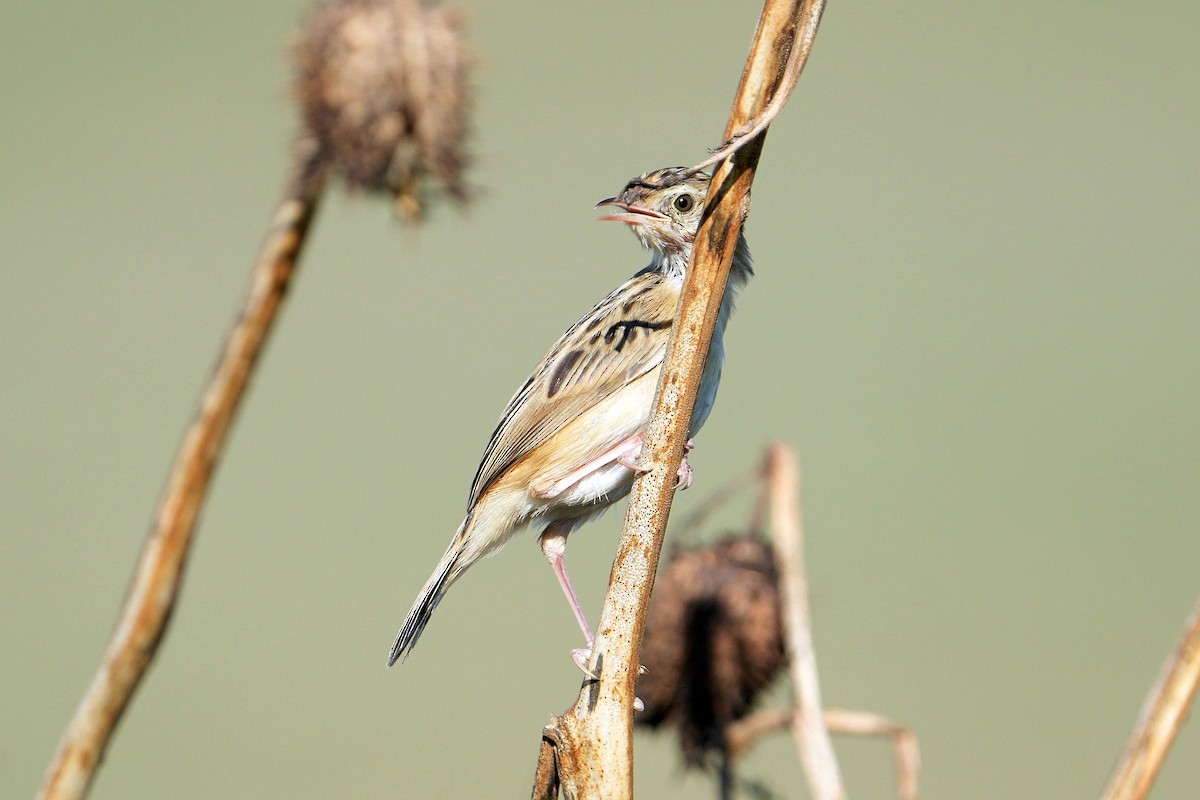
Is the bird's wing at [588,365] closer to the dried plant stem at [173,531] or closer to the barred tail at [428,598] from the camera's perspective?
the barred tail at [428,598]

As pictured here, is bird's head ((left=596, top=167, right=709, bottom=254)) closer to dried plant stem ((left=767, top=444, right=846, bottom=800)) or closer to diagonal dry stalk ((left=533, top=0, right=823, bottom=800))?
dried plant stem ((left=767, top=444, right=846, bottom=800))

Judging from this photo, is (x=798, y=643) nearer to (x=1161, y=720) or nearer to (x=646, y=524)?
(x=1161, y=720)

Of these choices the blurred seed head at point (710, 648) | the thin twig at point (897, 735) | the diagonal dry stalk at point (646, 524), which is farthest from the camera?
the blurred seed head at point (710, 648)

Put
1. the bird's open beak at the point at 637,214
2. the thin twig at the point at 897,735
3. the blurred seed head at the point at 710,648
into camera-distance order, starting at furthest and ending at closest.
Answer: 1. the blurred seed head at the point at 710,648
2. the bird's open beak at the point at 637,214
3. the thin twig at the point at 897,735

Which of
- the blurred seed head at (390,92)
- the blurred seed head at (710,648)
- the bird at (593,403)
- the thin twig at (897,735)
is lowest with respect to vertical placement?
the thin twig at (897,735)

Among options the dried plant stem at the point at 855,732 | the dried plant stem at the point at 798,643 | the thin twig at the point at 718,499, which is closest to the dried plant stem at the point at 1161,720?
the dried plant stem at the point at 798,643

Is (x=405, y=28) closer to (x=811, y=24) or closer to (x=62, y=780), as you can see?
(x=811, y=24)

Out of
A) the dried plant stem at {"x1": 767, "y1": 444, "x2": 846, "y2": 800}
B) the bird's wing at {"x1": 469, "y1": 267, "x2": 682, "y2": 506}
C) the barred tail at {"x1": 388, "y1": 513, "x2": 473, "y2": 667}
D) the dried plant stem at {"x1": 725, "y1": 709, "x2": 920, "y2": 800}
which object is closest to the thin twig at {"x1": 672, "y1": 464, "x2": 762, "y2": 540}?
the dried plant stem at {"x1": 767, "y1": 444, "x2": 846, "y2": 800}
